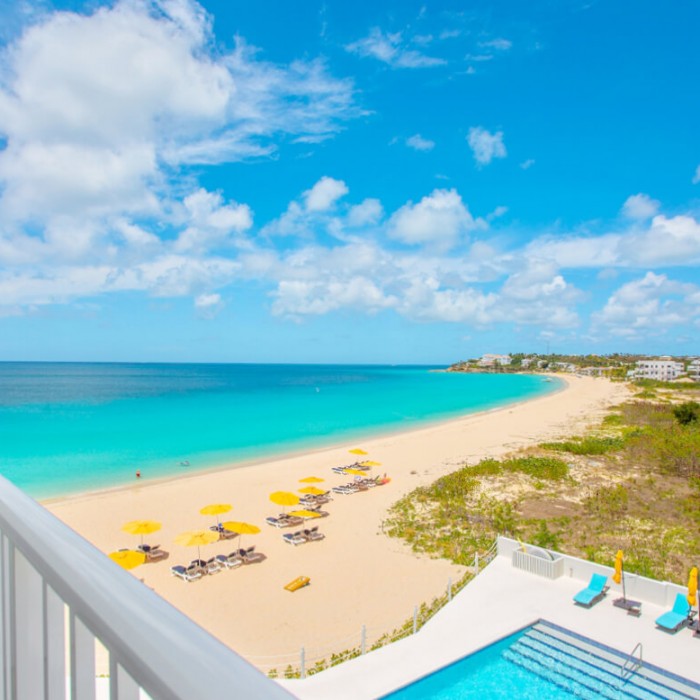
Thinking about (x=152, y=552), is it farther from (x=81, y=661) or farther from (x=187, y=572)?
(x=81, y=661)

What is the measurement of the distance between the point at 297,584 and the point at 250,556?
8.18ft

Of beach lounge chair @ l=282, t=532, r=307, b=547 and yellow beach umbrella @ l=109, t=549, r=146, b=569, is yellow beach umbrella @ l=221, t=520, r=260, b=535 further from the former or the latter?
yellow beach umbrella @ l=109, t=549, r=146, b=569

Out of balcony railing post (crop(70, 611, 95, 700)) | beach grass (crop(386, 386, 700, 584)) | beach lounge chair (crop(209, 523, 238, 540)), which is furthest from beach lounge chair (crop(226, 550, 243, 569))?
balcony railing post (crop(70, 611, 95, 700))

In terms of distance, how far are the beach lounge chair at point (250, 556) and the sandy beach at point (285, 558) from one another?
→ 0.27m

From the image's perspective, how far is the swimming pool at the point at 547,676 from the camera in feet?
26.5

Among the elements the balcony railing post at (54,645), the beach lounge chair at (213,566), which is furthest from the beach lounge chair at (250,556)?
the balcony railing post at (54,645)

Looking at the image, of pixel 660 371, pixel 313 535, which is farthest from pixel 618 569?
pixel 660 371

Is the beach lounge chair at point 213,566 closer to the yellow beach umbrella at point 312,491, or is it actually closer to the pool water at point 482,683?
the yellow beach umbrella at point 312,491

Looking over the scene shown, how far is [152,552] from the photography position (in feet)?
49.8

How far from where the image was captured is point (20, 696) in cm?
153

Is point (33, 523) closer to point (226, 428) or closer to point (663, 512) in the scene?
point (663, 512)

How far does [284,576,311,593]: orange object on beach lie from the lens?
12.8 metres

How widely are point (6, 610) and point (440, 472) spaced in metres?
25.3

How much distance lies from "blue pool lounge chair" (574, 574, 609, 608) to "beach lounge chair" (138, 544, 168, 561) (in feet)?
35.8
